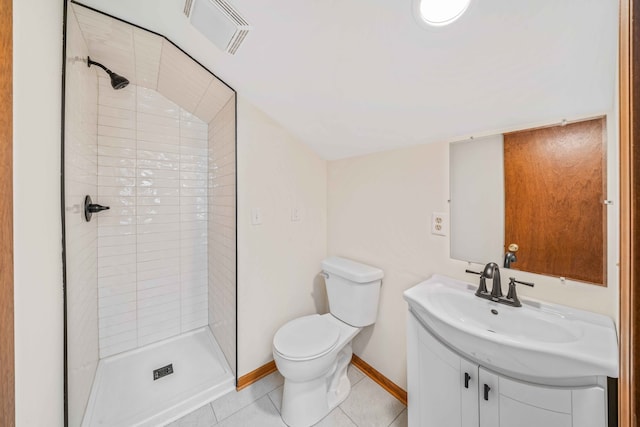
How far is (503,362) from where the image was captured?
744 mm

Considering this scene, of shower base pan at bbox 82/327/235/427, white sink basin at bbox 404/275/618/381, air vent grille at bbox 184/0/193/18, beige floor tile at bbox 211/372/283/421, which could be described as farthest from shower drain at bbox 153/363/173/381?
air vent grille at bbox 184/0/193/18

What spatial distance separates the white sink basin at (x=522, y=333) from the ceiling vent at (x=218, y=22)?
1378mm

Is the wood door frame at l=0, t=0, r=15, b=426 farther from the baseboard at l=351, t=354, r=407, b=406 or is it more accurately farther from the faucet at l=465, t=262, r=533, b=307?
the baseboard at l=351, t=354, r=407, b=406

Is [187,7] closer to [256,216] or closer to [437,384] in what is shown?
[256,216]

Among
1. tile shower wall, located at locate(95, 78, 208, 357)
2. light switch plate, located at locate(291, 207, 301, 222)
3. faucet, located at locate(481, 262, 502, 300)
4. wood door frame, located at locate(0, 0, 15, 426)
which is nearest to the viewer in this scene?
wood door frame, located at locate(0, 0, 15, 426)

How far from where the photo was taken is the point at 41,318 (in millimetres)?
673

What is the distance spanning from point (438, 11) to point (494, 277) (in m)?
1.04

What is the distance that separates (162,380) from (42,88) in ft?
5.57

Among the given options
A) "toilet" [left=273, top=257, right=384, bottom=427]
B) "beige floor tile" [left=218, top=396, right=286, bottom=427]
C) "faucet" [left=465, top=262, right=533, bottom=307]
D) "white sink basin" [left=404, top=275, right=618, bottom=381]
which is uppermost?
"faucet" [left=465, top=262, right=533, bottom=307]

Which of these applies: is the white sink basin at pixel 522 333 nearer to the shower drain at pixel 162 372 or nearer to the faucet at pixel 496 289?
the faucet at pixel 496 289

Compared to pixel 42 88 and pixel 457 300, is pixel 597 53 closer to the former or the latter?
pixel 457 300

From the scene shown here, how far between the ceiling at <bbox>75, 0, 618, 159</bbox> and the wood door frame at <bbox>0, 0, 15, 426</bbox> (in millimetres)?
734

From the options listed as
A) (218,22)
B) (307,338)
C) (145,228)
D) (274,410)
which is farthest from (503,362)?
(145,228)

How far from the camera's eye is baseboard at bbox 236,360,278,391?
151 centimetres
